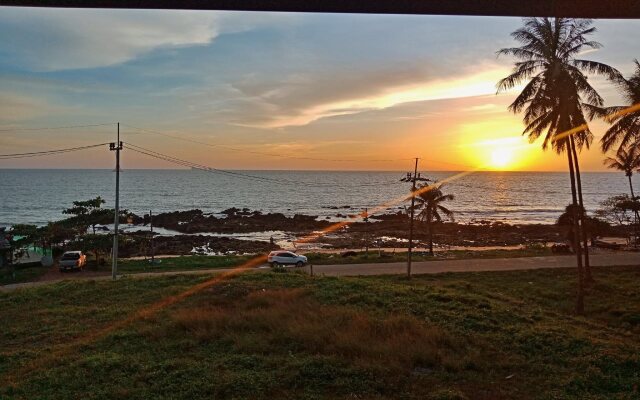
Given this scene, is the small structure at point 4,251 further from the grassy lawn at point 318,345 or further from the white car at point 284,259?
the white car at point 284,259

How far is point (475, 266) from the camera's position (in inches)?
1299

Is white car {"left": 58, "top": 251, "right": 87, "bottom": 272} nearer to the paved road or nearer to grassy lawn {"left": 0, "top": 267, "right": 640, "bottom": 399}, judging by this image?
the paved road

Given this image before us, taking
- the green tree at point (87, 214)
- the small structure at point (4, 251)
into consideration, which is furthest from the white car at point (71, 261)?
the green tree at point (87, 214)

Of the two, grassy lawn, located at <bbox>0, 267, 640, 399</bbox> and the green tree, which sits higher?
the green tree

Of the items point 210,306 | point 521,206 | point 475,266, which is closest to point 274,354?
point 210,306

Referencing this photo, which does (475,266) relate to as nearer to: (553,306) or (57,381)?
(553,306)

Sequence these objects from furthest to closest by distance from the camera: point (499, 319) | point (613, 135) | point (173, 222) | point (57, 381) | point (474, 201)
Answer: point (474, 201) → point (173, 222) → point (613, 135) → point (499, 319) → point (57, 381)

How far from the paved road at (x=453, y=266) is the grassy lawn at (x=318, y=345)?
341 inches

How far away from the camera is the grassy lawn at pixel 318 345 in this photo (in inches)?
416

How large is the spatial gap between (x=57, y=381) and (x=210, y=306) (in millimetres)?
7733

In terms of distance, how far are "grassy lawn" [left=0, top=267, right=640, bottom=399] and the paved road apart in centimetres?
866

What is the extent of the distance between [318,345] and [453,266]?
22083 mm

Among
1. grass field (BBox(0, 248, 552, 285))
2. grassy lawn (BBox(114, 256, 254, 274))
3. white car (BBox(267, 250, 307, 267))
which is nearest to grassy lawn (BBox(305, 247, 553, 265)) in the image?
grass field (BBox(0, 248, 552, 285))

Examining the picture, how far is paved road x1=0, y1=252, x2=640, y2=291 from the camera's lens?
31.1 m
